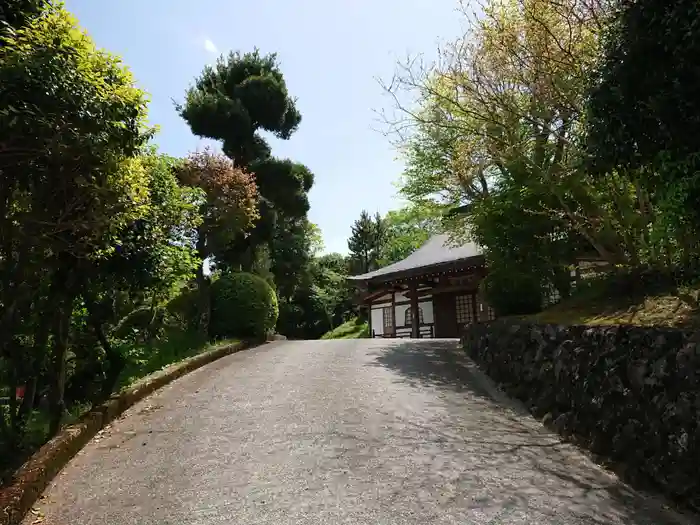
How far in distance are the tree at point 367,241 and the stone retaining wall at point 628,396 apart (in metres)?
42.7

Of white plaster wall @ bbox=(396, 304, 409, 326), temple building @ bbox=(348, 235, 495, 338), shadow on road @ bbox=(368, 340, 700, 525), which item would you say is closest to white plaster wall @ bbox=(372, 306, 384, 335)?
temple building @ bbox=(348, 235, 495, 338)

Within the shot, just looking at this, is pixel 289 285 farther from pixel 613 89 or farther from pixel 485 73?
pixel 613 89

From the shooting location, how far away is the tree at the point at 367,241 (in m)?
50.1

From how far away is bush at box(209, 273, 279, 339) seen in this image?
1395 cm

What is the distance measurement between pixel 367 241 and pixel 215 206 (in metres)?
37.0

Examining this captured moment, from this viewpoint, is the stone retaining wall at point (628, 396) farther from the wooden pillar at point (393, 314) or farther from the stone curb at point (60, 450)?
the wooden pillar at point (393, 314)

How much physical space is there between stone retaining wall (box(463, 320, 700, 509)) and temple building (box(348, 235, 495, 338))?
1067cm

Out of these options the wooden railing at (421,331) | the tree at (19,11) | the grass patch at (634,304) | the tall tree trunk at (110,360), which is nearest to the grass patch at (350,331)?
the wooden railing at (421,331)

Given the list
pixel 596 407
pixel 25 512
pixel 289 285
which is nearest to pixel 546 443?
pixel 596 407

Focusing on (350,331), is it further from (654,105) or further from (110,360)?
(654,105)

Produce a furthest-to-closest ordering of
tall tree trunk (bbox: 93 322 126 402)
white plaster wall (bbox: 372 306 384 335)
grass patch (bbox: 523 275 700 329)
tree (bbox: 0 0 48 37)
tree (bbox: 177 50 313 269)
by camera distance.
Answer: white plaster wall (bbox: 372 306 384 335) < tree (bbox: 177 50 313 269) < tall tree trunk (bbox: 93 322 126 402) < grass patch (bbox: 523 275 700 329) < tree (bbox: 0 0 48 37)

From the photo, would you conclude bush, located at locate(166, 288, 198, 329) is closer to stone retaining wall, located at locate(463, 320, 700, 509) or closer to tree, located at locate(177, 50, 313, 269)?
tree, located at locate(177, 50, 313, 269)

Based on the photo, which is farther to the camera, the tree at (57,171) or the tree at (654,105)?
the tree at (57,171)

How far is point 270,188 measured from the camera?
63.6ft
